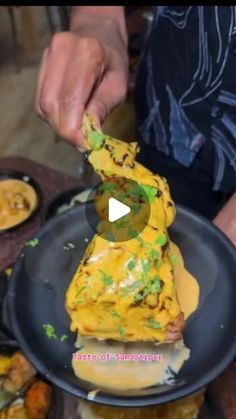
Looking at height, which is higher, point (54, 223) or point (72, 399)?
point (54, 223)

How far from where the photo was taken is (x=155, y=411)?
822 millimetres

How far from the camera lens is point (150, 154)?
43.6 inches

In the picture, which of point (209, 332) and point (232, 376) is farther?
point (232, 376)

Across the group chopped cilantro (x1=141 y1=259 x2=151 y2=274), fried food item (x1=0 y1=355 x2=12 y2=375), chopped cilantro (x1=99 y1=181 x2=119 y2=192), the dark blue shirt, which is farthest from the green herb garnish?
fried food item (x1=0 y1=355 x2=12 y2=375)

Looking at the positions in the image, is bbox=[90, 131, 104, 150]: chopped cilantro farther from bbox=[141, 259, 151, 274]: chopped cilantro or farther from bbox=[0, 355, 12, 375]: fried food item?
bbox=[0, 355, 12, 375]: fried food item

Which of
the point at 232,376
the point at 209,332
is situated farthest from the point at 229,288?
the point at 232,376

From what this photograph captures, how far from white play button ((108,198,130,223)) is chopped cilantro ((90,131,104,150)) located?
0.08 m

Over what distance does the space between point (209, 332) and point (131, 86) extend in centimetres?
99

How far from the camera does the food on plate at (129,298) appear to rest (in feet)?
2.16

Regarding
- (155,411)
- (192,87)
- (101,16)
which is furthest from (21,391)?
(101,16)

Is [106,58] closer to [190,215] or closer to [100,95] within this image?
[100,95]

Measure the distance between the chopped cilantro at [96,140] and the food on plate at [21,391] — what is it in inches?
14.6

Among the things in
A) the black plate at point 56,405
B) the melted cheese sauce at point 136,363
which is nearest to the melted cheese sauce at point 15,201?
the black plate at point 56,405

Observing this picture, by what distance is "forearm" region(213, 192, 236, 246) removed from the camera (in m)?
0.82
